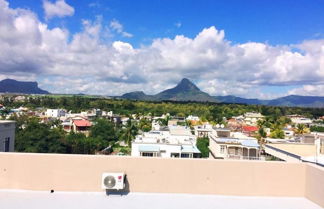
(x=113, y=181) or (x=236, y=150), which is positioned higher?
(x=113, y=181)

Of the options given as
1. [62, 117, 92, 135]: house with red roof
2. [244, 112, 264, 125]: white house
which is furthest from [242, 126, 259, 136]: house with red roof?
[62, 117, 92, 135]: house with red roof

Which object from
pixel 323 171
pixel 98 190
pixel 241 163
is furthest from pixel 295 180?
pixel 98 190

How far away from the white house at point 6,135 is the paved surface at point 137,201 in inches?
167

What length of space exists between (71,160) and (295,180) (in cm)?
245

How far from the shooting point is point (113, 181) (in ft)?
9.51

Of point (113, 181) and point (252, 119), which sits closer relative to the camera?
point (113, 181)

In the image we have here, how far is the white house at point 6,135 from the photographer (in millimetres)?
6588

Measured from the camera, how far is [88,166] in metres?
3.00

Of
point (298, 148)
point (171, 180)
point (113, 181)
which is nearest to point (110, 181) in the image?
point (113, 181)

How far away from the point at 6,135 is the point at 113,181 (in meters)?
5.10

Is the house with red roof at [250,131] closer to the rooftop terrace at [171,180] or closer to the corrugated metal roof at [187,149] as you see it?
the corrugated metal roof at [187,149]

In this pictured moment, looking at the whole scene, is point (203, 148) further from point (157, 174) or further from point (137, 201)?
point (137, 201)

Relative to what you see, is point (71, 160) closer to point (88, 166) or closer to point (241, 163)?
point (88, 166)

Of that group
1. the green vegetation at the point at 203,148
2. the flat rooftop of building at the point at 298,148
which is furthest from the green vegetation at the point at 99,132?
the flat rooftop of building at the point at 298,148
